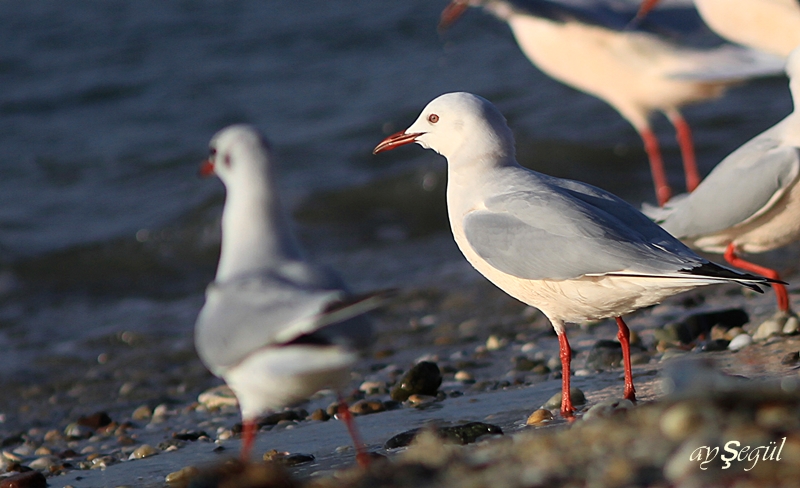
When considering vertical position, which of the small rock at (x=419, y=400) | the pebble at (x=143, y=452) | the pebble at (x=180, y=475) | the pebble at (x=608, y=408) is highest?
the pebble at (x=143, y=452)

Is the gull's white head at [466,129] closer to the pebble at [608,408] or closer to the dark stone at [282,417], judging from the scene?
the pebble at [608,408]

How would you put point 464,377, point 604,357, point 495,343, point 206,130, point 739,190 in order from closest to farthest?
point 604,357
point 739,190
point 464,377
point 495,343
point 206,130

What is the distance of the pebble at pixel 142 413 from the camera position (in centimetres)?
563

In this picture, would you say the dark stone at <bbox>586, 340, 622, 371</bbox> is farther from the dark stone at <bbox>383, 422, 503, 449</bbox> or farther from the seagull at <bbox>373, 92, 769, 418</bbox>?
the dark stone at <bbox>383, 422, 503, 449</bbox>

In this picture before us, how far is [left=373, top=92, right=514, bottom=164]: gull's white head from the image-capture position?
4.53m

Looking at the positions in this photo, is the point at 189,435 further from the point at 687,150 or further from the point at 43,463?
the point at 687,150

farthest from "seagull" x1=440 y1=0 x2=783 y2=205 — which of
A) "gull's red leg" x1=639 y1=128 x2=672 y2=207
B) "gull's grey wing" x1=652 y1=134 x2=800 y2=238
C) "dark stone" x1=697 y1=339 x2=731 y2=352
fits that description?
"dark stone" x1=697 y1=339 x2=731 y2=352

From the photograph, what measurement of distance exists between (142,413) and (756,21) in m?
5.69

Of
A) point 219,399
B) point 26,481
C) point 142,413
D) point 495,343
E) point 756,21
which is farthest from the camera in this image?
point 756,21

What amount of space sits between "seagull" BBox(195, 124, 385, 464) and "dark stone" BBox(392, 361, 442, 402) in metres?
1.40

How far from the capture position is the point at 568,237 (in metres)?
4.02

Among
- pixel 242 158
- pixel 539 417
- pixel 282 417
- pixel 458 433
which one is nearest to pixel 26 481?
pixel 282 417

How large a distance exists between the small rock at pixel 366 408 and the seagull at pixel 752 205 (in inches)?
67.1

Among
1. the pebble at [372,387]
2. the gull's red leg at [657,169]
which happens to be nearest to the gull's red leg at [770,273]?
the pebble at [372,387]
